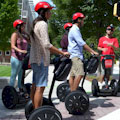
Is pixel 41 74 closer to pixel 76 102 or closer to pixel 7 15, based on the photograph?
pixel 76 102

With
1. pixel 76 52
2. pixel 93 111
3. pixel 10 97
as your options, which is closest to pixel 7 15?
pixel 10 97

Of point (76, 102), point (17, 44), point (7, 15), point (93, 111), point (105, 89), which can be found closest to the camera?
point (76, 102)

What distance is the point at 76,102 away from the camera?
416cm

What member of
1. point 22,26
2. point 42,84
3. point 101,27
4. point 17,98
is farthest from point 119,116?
point 101,27

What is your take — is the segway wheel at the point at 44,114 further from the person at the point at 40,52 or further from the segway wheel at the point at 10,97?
the segway wheel at the point at 10,97

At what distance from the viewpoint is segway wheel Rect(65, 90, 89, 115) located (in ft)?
13.7

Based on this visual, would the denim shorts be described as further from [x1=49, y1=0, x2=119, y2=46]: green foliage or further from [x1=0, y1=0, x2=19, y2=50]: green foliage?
[x1=0, y1=0, x2=19, y2=50]: green foliage

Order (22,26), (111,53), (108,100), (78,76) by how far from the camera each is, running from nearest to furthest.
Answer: (78,76)
(22,26)
(108,100)
(111,53)

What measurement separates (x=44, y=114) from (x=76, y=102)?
1.26m

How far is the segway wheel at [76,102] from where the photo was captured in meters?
4.17

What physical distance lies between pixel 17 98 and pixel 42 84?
171cm

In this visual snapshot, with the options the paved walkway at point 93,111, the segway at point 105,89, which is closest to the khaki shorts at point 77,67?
the paved walkway at point 93,111

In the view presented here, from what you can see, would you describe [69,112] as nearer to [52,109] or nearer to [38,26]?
[52,109]

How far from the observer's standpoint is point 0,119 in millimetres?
4070
